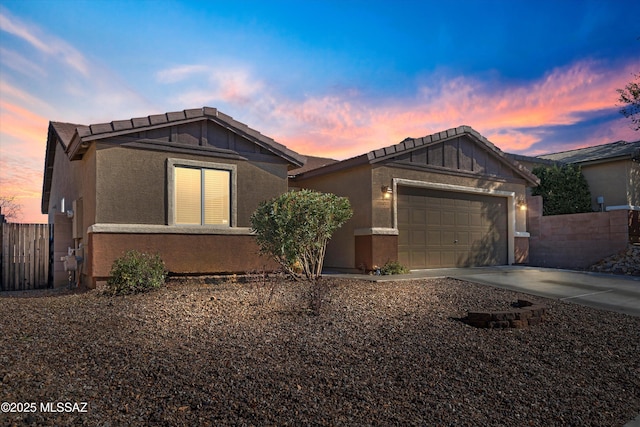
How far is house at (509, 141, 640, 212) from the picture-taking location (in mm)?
18969

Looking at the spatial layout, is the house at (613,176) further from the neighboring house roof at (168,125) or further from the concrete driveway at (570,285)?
the neighboring house roof at (168,125)

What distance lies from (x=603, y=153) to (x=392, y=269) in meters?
14.8

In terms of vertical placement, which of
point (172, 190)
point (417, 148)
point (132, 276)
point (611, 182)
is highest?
point (417, 148)

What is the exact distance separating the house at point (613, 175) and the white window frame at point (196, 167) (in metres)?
15.3

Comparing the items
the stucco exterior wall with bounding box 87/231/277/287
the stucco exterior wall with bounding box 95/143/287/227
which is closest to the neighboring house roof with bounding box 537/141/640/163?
the stucco exterior wall with bounding box 87/231/277/287

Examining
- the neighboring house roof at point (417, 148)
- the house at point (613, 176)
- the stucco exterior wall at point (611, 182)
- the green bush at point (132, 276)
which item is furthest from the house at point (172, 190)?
the stucco exterior wall at point (611, 182)

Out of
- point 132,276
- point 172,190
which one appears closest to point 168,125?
point 172,190

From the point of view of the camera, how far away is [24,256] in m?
11.8

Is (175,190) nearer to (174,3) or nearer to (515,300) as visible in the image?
(174,3)

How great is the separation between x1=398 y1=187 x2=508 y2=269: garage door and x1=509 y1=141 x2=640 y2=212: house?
7.02 meters

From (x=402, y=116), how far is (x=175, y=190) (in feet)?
28.7

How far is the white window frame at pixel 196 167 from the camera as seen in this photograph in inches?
397

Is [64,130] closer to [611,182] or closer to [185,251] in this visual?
[185,251]

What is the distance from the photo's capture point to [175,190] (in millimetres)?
10242
